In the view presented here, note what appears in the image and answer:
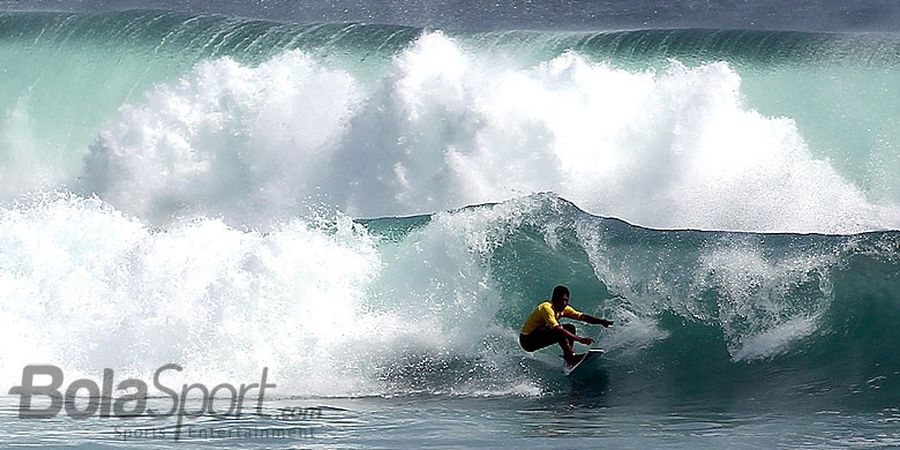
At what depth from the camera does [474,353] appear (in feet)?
45.2

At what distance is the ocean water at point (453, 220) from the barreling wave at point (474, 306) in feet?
0.10

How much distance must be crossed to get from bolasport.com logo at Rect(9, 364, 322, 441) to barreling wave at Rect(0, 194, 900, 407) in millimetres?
304

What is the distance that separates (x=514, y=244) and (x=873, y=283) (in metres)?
3.45

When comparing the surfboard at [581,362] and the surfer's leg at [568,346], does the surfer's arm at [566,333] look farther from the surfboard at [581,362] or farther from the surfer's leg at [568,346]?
the surfboard at [581,362]

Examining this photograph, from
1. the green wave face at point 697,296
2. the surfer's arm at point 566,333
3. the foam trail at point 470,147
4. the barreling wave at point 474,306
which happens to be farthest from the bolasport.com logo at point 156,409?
the foam trail at point 470,147

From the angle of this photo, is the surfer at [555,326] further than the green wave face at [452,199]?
No

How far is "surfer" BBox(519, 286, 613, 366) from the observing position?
12719mm

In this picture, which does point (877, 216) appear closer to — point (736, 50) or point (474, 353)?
point (736, 50)

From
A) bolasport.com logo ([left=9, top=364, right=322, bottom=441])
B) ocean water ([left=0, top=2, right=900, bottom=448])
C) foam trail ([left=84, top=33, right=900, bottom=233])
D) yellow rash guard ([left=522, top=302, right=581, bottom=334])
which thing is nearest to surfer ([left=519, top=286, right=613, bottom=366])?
yellow rash guard ([left=522, top=302, right=581, bottom=334])

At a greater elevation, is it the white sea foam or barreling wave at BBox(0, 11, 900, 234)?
barreling wave at BBox(0, 11, 900, 234)

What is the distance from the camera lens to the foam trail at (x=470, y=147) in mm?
18766

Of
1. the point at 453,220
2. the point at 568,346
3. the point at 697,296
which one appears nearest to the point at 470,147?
the point at 453,220

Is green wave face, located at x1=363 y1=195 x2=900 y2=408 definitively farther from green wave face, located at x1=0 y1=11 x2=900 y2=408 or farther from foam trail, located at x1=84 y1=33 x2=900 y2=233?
foam trail, located at x1=84 y1=33 x2=900 y2=233

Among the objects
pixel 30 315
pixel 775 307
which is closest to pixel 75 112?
pixel 30 315
